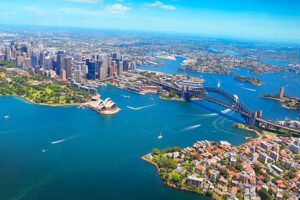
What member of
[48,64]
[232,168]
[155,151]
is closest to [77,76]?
[48,64]

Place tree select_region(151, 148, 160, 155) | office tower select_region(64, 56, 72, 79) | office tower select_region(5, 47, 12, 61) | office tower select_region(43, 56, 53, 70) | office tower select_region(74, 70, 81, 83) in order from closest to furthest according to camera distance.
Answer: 1. tree select_region(151, 148, 160, 155)
2. office tower select_region(74, 70, 81, 83)
3. office tower select_region(64, 56, 72, 79)
4. office tower select_region(43, 56, 53, 70)
5. office tower select_region(5, 47, 12, 61)

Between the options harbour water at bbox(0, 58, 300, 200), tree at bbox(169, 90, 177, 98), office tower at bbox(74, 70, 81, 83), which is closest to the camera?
harbour water at bbox(0, 58, 300, 200)

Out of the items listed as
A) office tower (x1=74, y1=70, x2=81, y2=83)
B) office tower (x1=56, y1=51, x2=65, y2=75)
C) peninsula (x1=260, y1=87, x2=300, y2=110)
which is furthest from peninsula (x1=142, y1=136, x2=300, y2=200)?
office tower (x1=56, y1=51, x2=65, y2=75)

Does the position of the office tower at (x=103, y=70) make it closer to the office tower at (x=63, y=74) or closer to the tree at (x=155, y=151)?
the office tower at (x=63, y=74)

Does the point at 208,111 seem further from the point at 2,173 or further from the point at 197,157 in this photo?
the point at 2,173

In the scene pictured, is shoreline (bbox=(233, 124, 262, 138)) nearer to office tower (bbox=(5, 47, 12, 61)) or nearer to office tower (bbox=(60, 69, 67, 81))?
office tower (bbox=(60, 69, 67, 81))

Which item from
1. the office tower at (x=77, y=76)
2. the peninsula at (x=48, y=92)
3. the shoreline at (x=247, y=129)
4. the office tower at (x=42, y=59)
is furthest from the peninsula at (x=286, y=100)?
the office tower at (x=42, y=59)

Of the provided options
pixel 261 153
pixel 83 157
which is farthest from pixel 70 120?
pixel 261 153

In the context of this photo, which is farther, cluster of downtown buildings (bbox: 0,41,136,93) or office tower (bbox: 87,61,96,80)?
office tower (bbox: 87,61,96,80)

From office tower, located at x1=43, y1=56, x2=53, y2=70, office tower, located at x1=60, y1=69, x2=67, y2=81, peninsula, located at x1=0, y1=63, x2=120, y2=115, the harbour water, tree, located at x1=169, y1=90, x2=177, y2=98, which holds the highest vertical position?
office tower, located at x1=43, y1=56, x2=53, y2=70
